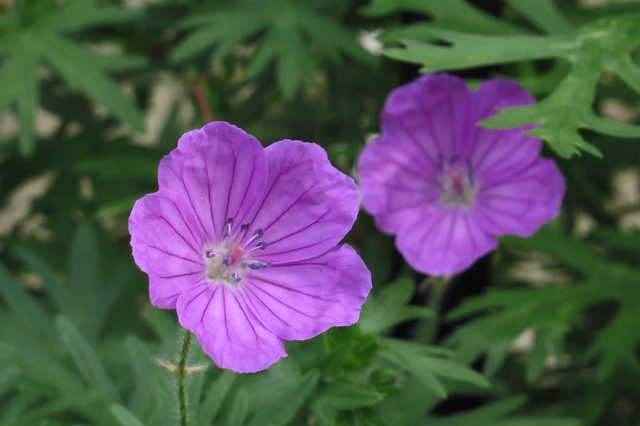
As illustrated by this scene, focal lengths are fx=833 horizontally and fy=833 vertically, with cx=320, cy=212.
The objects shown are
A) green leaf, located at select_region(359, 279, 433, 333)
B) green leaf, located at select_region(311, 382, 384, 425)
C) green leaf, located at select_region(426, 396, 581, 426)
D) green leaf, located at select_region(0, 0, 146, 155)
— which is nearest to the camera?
green leaf, located at select_region(311, 382, 384, 425)

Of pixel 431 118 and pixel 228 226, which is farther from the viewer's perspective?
pixel 431 118

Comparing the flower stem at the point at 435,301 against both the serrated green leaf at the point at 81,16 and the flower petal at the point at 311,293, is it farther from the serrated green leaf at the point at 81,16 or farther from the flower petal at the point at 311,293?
the serrated green leaf at the point at 81,16

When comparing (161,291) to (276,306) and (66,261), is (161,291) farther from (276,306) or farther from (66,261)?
(66,261)

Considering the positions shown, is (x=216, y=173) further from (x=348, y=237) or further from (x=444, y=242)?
(x=348, y=237)

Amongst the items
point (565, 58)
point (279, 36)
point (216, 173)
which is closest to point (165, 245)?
point (216, 173)

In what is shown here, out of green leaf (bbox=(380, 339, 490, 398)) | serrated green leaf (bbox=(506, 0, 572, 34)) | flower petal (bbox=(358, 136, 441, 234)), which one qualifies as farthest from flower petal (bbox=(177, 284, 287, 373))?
serrated green leaf (bbox=(506, 0, 572, 34))

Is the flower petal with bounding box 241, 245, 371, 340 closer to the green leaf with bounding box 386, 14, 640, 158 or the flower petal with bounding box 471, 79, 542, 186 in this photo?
the green leaf with bounding box 386, 14, 640, 158
